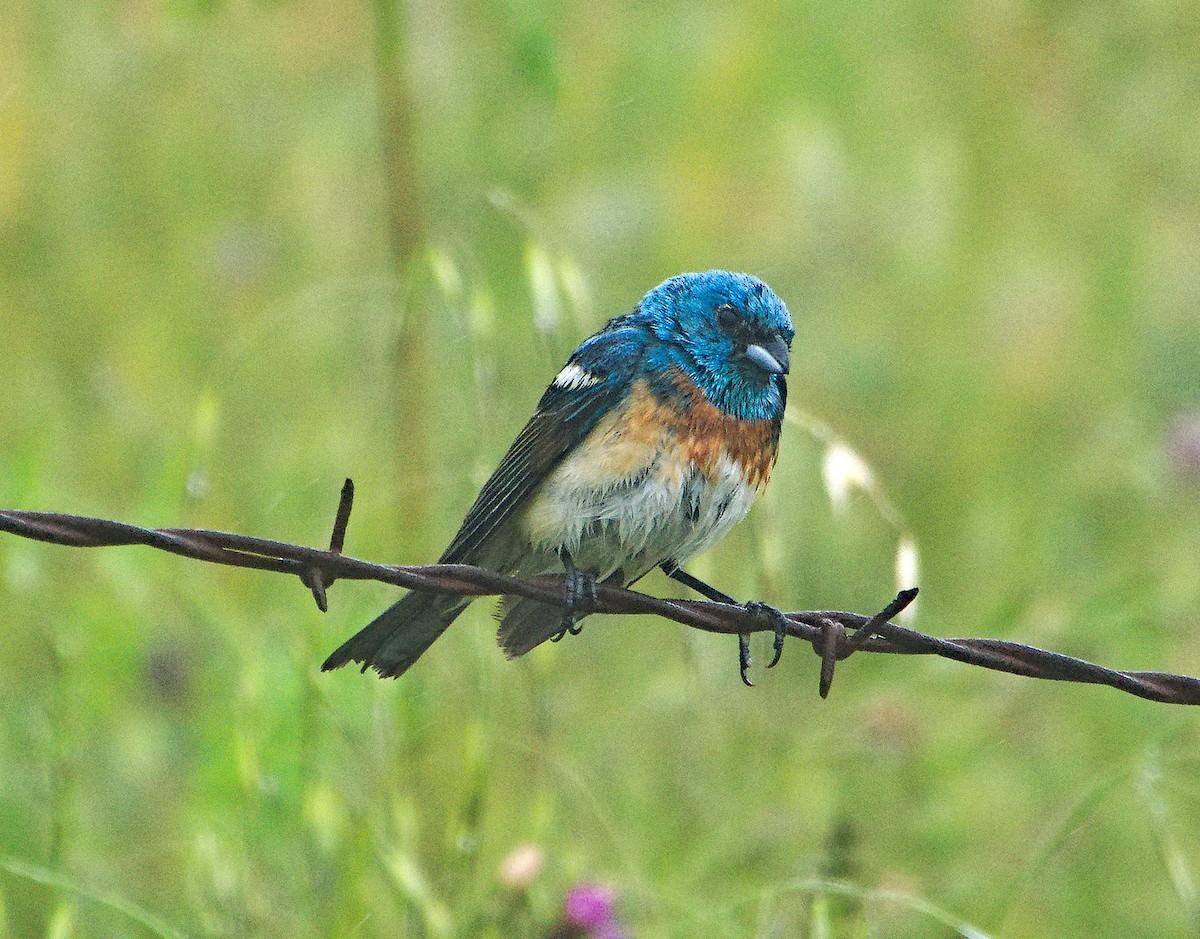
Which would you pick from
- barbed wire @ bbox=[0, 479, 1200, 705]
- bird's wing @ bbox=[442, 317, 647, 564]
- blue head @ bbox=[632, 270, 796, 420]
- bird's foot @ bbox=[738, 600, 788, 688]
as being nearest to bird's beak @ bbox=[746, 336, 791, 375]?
blue head @ bbox=[632, 270, 796, 420]

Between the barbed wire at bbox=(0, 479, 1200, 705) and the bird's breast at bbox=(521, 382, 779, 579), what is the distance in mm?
499

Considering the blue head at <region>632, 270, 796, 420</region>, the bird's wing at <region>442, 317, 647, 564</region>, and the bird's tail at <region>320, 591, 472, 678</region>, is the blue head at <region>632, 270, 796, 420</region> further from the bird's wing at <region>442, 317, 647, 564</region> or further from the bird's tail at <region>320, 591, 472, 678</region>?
the bird's tail at <region>320, 591, 472, 678</region>

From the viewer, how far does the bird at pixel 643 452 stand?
10.3 feet

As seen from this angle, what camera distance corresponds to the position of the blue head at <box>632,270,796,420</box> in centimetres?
324

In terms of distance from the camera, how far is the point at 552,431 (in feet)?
10.6

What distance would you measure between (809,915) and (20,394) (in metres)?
3.51

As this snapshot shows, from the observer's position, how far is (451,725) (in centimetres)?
403

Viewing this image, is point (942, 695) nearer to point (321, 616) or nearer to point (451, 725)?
point (451, 725)

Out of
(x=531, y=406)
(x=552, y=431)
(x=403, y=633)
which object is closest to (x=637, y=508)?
(x=552, y=431)

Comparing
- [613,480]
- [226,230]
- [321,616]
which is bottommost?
[321,616]

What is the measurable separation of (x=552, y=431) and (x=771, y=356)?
442 millimetres

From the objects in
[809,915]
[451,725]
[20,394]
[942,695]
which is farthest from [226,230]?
[809,915]

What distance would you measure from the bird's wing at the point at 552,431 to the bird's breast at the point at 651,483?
0.09 feet

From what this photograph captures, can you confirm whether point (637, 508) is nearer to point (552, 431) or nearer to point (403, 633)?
point (552, 431)
